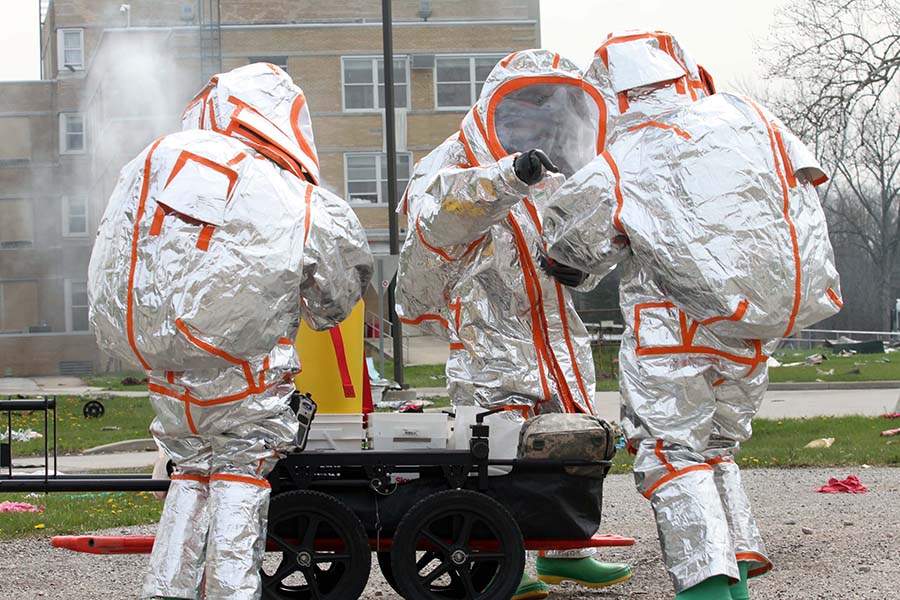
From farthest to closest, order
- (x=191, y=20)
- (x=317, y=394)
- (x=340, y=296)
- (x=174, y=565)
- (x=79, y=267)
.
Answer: (x=79, y=267), (x=191, y=20), (x=317, y=394), (x=340, y=296), (x=174, y=565)

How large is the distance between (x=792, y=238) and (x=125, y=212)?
7.50ft

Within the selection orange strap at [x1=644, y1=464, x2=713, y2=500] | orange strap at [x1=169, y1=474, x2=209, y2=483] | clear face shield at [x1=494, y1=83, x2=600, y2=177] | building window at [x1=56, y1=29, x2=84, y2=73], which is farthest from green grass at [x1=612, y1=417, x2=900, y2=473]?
building window at [x1=56, y1=29, x2=84, y2=73]

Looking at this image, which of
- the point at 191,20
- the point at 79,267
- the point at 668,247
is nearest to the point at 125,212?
the point at 668,247

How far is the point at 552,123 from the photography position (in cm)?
527

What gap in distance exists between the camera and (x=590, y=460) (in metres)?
4.50

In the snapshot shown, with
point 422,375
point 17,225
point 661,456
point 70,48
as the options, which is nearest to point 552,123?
point 661,456

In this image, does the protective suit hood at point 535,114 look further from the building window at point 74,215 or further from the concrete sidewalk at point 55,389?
the building window at point 74,215

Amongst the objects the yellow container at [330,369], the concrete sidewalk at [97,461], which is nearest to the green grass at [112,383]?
the concrete sidewalk at [97,461]

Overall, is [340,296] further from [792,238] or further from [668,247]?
[792,238]

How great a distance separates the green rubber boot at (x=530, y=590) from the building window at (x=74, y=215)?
1187 inches

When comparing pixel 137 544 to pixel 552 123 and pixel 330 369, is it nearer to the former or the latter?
pixel 330 369

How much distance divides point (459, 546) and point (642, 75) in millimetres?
1840

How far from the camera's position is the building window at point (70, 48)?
33406 millimetres

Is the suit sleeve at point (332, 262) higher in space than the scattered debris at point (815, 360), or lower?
higher
